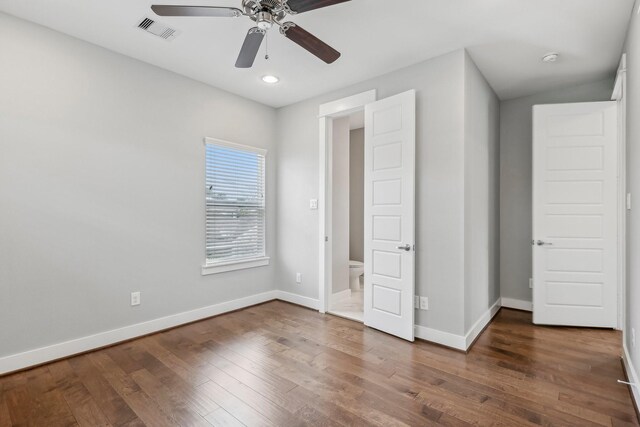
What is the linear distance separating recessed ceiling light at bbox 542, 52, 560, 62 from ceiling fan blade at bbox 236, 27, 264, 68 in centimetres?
263

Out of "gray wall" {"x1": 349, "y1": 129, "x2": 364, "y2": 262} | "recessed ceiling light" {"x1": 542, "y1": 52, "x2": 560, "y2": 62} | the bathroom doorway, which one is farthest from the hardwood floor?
"gray wall" {"x1": 349, "y1": 129, "x2": 364, "y2": 262}

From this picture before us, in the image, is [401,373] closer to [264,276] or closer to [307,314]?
[307,314]

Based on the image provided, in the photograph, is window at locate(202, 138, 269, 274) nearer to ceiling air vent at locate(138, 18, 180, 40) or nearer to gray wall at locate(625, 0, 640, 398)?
ceiling air vent at locate(138, 18, 180, 40)

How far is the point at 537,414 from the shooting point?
1917 millimetres

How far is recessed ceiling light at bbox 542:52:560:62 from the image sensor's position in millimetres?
2896

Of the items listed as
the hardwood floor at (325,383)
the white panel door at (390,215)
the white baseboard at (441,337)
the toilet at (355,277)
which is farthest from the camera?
the toilet at (355,277)

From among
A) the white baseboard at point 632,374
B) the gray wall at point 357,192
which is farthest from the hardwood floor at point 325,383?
the gray wall at point 357,192

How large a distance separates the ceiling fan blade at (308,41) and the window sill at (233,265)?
2.55 metres

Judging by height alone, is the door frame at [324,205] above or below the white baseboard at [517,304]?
above

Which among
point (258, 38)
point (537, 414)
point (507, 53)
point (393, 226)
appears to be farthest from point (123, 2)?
point (537, 414)

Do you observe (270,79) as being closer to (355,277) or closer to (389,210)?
(389,210)

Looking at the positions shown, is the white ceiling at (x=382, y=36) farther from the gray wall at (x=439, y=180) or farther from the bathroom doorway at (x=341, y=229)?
A: the bathroom doorway at (x=341, y=229)

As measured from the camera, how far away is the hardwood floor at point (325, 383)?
1.90m

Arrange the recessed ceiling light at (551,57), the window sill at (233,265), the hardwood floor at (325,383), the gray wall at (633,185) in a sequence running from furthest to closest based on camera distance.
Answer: the window sill at (233,265), the recessed ceiling light at (551,57), the gray wall at (633,185), the hardwood floor at (325,383)
